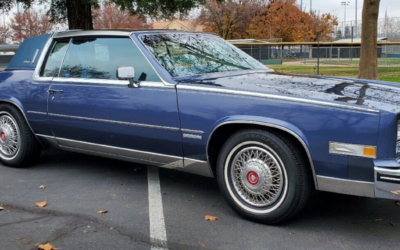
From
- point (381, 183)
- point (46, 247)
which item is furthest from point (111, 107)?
point (381, 183)

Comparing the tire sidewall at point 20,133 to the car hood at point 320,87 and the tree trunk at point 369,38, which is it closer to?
the car hood at point 320,87

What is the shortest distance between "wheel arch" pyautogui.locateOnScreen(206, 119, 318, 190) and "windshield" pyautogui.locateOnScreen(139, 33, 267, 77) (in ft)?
2.61

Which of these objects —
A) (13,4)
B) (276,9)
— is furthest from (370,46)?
(276,9)

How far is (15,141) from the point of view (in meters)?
5.94

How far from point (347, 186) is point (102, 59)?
2892 mm

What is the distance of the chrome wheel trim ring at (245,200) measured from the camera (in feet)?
12.8

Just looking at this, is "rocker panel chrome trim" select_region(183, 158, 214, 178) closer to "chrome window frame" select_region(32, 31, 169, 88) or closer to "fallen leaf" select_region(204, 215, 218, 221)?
"fallen leaf" select_region(204, 215, 218, 221)

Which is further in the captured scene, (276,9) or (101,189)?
(276,9)

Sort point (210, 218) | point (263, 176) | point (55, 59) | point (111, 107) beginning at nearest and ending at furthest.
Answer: point (263, 176)
point (210, 218)
point (111, 107)
point (55, 59)

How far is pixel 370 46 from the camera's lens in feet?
41.5

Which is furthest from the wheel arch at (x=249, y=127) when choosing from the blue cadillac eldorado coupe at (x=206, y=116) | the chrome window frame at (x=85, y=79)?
the chrome window frame at (x=85, y=79)

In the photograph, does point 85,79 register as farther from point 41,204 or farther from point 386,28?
point 386,28

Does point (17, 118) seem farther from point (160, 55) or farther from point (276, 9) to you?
point (276, 9)

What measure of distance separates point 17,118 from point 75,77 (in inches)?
41.8
